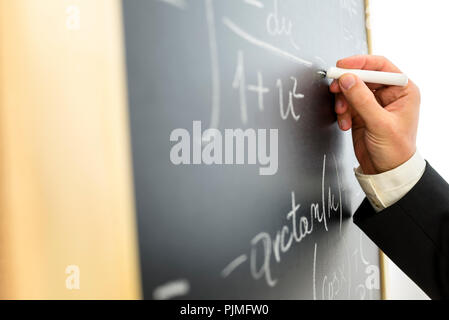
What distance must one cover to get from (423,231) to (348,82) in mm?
256

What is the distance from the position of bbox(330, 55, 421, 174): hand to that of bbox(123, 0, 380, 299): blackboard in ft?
0.12

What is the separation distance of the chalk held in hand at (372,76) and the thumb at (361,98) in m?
0.01

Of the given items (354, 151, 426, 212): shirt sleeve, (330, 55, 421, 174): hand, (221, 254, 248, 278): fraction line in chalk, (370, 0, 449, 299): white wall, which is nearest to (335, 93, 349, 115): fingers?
(330, 55, 421, 174): hand

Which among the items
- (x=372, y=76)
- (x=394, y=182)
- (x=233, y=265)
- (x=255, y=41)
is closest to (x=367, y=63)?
(x=372, y=76)

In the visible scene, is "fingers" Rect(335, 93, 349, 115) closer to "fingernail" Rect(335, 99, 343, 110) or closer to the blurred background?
"fingernail" Rect(335, 99, 343, 110)

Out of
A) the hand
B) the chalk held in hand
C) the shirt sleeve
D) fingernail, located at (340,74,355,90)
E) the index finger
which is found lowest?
the shirt sleeve

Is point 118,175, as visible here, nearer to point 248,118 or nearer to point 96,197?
point 96,197

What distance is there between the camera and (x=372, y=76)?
1.79ft

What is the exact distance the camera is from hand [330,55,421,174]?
1.66 ft

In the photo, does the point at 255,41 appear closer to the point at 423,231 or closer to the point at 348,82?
the point at 348,82

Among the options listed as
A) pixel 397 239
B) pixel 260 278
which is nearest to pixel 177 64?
pixel 260 278

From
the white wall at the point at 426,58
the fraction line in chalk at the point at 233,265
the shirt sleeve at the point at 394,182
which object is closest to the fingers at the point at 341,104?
the shirt sleeve at the point at 394,182

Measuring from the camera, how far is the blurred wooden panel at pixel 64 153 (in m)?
0.20

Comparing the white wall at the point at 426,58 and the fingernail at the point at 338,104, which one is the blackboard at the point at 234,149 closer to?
the fingernail at the point at 338,104
